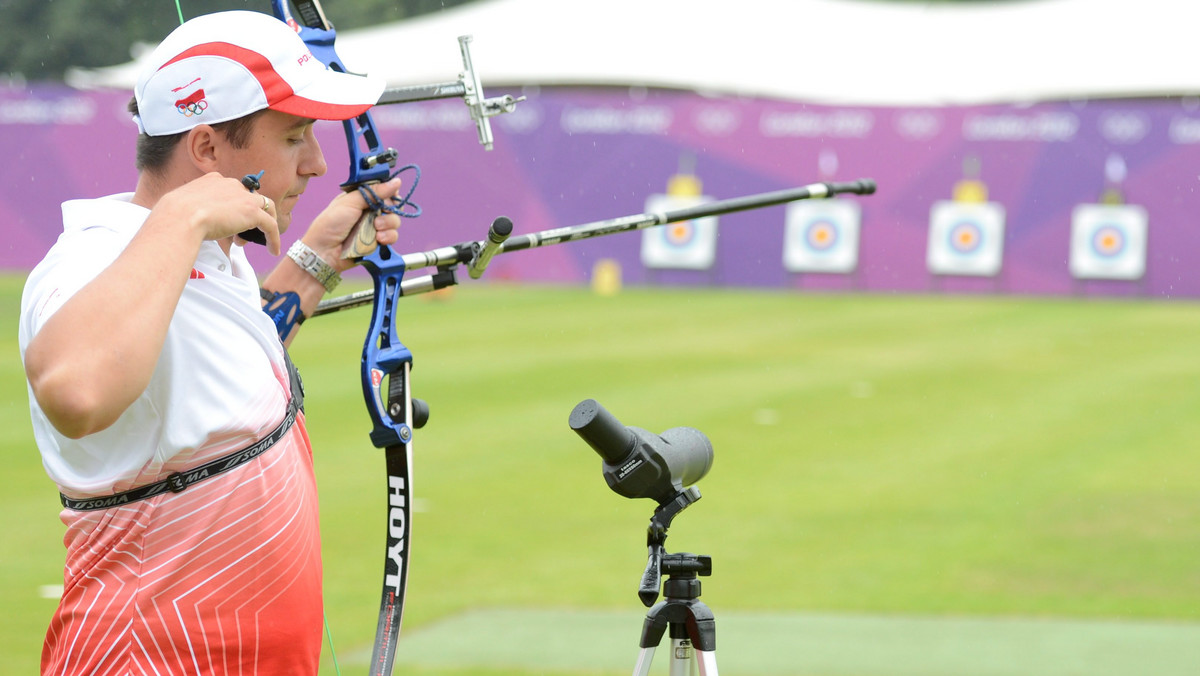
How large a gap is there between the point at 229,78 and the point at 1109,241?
19.7m

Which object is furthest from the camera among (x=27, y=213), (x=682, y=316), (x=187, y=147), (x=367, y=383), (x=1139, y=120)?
(x=27, y=213)

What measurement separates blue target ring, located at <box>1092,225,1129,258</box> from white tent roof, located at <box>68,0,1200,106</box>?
4.66m

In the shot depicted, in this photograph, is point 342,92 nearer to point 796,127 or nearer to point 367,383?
point 367,383

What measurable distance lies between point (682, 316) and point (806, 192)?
45.4ft

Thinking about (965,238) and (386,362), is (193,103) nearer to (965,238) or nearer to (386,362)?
(386,362)

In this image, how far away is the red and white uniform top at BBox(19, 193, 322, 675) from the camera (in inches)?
66.4

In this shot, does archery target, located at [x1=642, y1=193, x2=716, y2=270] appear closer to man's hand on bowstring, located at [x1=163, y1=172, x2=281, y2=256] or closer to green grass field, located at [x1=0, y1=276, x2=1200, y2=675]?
green grass field, located at [x1=0, y1=276, x2=1200, y2=675]

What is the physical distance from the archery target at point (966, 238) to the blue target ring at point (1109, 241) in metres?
1.23

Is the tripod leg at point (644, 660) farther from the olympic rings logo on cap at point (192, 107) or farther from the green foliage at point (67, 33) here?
the green foliage at point (67, 33)

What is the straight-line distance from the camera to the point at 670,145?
21.4 meters

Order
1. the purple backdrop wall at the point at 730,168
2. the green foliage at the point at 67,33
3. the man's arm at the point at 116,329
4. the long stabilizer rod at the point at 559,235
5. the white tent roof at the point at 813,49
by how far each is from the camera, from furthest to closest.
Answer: the white tent roof at the point at 813,49
the purple backdrop wall at the point at 730,168
the green foliage at the point at 67,33
the long stabilizer rod at the point at 559,235
the man's arm at the point at 116,329

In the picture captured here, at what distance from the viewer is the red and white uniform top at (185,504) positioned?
1.69 metres

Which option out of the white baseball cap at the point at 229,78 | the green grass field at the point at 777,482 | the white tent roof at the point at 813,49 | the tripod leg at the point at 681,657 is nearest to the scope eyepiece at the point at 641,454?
the tripod leg at the point at 681,657

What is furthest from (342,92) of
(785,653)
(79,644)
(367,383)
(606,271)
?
(606,271)
